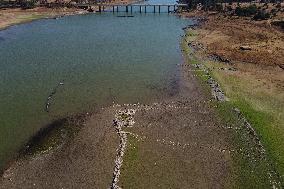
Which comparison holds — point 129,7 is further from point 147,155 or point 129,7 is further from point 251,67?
point 147,155

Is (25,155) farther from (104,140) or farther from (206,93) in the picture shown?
(206,93)

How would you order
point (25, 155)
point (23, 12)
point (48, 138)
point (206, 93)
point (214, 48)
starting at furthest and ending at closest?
point (23, 12), point (214, 48), point (206, 93), point (48, 138), point (25, 155)

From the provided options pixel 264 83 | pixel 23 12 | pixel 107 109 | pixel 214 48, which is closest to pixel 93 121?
pixel 107 109

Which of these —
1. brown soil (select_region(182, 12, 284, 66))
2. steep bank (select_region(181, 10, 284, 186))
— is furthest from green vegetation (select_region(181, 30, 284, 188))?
brown soil (select_region(182, 12, 284, 66))

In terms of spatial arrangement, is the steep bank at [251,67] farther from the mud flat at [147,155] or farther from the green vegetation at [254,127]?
the mud flat at [147,155]

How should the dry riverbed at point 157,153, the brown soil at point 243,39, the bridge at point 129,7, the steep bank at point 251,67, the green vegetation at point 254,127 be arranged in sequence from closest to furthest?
the dry riverbed at point 157,153 → the green vegetation at point 254,127 → the steep bank at point 251,67 → the brown soil at point 243,39 → the bridge at point 129,7

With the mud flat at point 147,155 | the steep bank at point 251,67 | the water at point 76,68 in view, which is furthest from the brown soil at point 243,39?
the mud flat at point 147,155

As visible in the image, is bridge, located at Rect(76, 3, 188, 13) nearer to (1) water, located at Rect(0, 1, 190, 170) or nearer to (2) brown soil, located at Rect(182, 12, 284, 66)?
(2) brown soil, located at Rect(182, 12, 284, 66)
